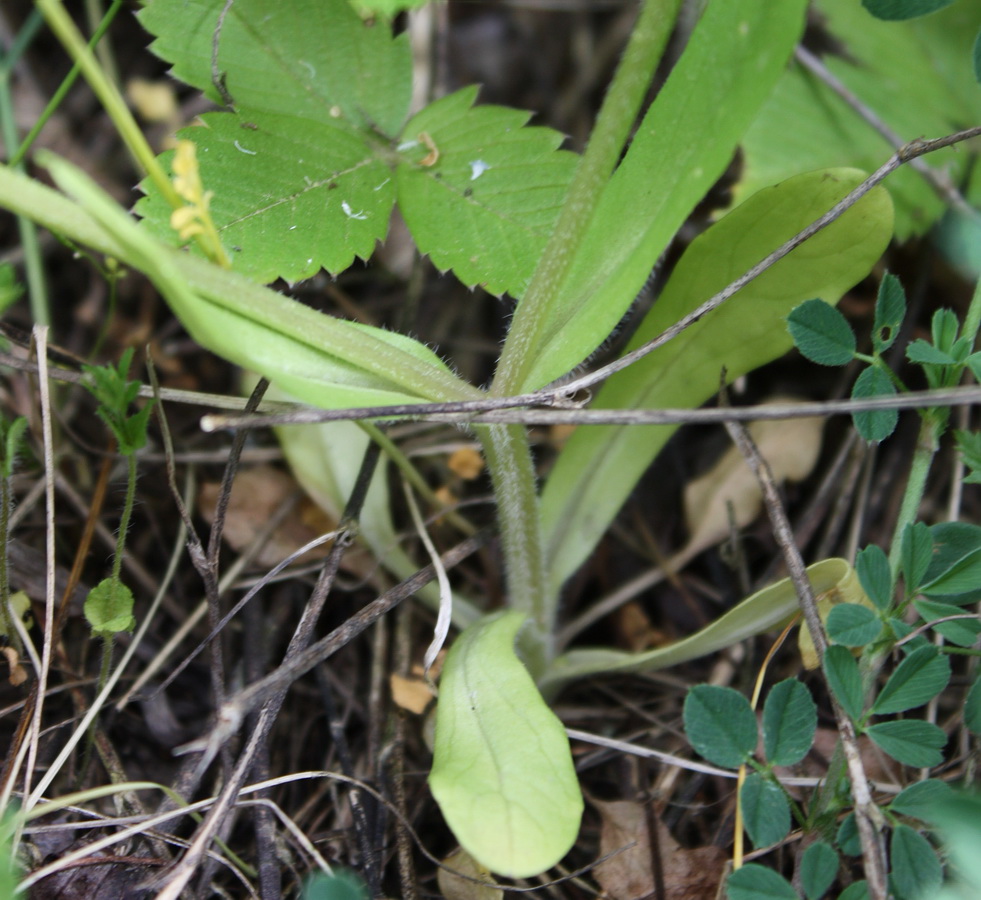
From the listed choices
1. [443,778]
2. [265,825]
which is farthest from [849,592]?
[265,825]

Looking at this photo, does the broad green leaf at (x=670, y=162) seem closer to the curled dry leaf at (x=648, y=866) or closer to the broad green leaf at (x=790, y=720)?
the broad green leaf at (x=790, y=720)

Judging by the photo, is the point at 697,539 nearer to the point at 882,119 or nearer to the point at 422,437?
the point at 422,437

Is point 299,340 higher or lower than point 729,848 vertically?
higher

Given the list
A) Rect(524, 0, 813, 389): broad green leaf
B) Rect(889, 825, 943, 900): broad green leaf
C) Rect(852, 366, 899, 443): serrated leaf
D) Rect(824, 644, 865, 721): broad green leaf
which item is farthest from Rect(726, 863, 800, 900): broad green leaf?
Rect(524, 0, 813, 389): broad green leaf

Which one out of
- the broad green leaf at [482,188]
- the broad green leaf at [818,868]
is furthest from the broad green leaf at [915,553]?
the broad green leaf at [482,188]

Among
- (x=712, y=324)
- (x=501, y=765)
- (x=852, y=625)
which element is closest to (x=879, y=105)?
(x=712, y=324)

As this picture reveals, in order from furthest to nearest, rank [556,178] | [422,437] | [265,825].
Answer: [422,437] < [556,178] < [265,825]

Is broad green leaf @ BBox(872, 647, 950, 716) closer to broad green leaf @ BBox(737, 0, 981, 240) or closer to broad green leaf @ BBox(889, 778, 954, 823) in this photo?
broad green leaf @ BBox(889, 778, 954, 823)
